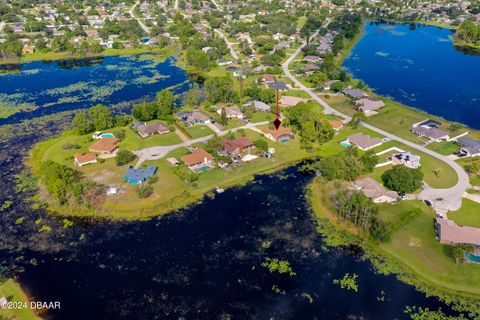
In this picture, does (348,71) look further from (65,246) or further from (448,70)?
(65,246)

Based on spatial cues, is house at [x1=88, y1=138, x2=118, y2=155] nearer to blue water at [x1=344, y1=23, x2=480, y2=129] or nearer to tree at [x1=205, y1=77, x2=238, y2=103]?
tree at [x1=205, y1=77, x2=238, y2=103]

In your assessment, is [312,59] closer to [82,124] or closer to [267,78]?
[267,78]

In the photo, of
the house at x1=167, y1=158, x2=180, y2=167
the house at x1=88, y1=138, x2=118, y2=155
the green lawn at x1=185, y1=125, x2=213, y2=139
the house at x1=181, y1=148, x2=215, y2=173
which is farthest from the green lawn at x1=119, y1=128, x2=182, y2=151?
the house at x1=181, y1=148, x2=215, y2=173

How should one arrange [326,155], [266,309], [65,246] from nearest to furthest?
[266,309]
[65,246]
[326,155]

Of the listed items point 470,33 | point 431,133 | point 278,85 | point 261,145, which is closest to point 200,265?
point 261,145

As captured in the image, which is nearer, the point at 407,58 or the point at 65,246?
the point at 65,246

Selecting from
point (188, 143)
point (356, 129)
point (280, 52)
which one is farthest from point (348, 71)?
point (188, 143)
